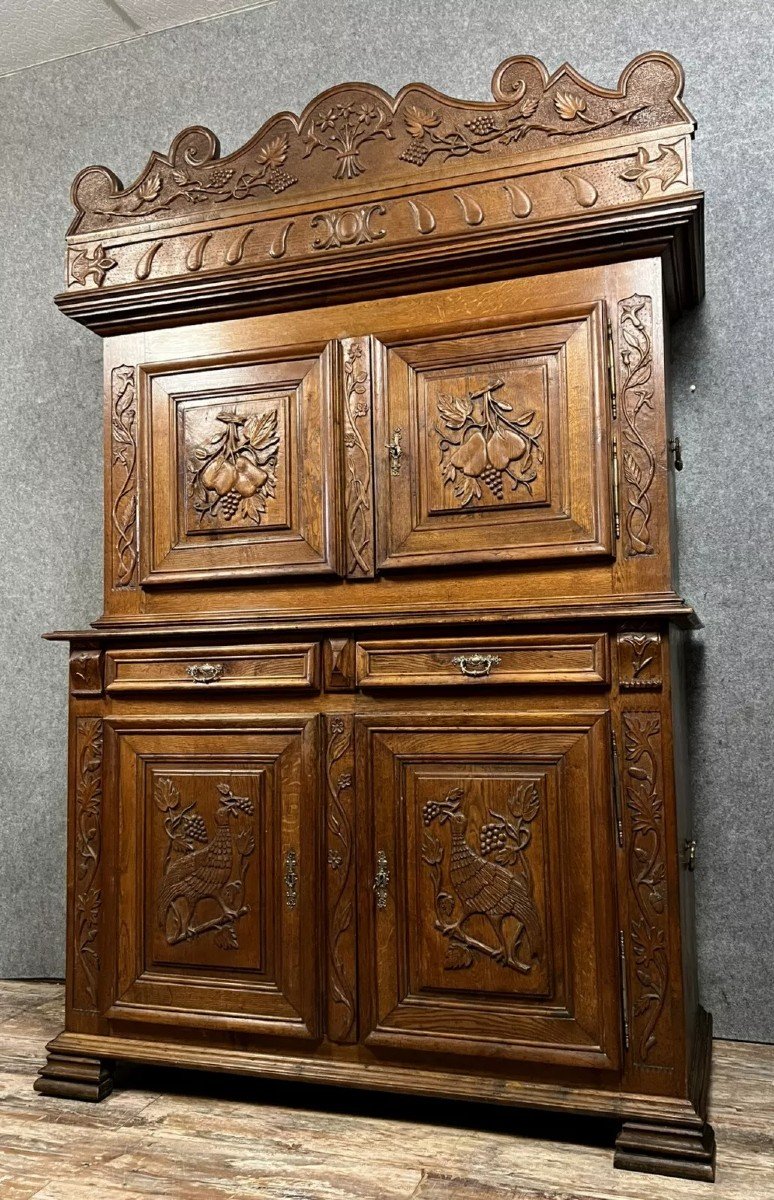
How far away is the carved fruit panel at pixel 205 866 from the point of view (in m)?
1.94

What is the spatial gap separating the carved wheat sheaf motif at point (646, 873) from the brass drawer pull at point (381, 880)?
17.7 inches

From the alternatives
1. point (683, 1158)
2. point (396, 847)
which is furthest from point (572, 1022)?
point (396, 847)

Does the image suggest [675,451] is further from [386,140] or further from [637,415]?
[386,140]

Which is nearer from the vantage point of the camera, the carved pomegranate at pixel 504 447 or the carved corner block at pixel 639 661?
the carved corner block at pixel 639 661

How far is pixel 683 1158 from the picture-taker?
1621mm

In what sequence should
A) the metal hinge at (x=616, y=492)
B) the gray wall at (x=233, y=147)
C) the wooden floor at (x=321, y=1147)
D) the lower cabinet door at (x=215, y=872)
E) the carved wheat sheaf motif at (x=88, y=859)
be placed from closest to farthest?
the wooden floor at (x=321, y=1147)
the metal hinge at (x=616, y=492)
the lower cabinet door at (x=215, y=872)
the carved wheat sheaf motif at (x=88, y=859)
the gray wall at (x=233, y=147)

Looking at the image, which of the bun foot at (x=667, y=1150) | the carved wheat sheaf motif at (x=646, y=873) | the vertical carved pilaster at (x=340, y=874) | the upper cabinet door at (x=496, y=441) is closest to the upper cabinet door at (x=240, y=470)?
the upper cabinet door at (x=496, y=441)

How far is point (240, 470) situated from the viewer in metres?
2.05

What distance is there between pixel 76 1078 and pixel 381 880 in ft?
2.48

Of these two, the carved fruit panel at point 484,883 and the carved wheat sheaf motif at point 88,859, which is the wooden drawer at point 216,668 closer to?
the carved wheat sheaf motif at point 88,859

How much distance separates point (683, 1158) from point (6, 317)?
278 cm

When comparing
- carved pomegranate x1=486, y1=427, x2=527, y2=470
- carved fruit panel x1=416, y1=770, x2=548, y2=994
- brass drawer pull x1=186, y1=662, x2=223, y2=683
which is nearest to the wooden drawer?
brass drawer pull x1=186, y1=662, x2=223, y2=683

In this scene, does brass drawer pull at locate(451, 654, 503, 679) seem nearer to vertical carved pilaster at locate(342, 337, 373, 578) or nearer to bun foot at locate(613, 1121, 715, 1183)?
vertical carved pilaster at locate(342, 337, 373, 578)

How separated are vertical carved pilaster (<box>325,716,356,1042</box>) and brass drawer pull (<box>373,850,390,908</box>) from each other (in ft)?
0.16
